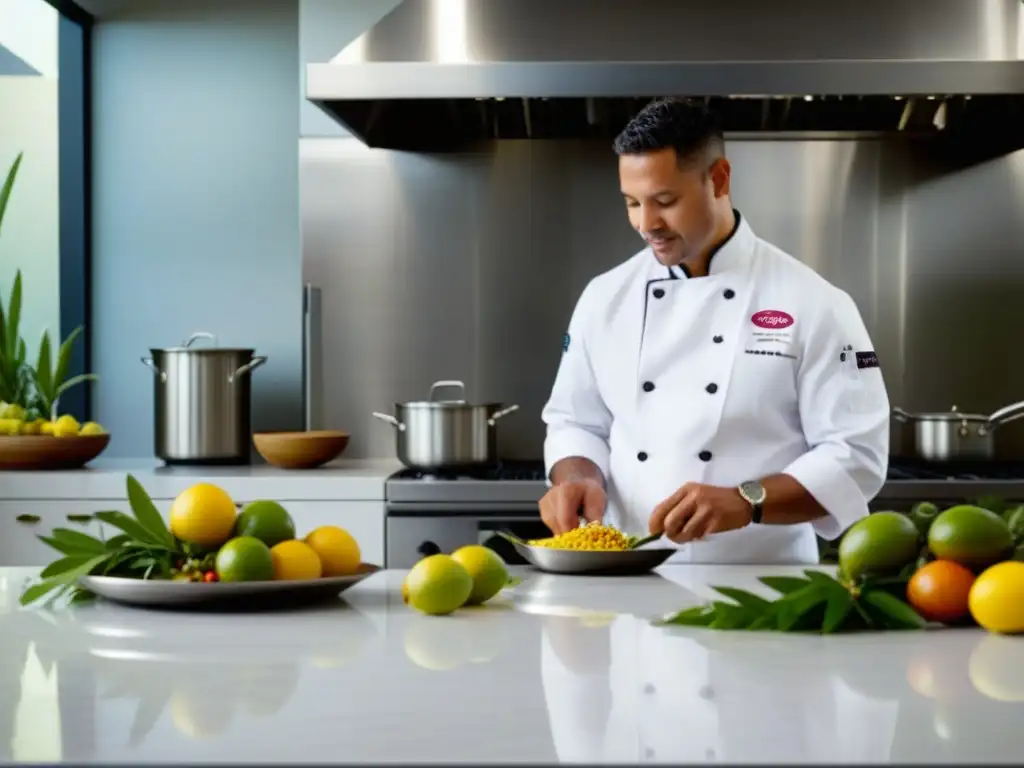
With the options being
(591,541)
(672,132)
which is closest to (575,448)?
(672,132)

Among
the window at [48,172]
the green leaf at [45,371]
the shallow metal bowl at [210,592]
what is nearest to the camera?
the shallow metal bowl at [210,592]

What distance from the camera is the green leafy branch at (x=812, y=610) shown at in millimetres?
1556

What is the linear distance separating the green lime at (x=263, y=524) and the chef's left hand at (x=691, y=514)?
0.71 meters

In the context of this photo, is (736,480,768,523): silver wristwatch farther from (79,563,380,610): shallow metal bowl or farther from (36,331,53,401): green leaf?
(36,331,53,401): green leaf

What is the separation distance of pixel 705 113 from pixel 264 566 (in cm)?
146

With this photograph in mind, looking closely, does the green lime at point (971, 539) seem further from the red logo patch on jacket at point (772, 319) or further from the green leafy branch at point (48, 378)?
the green leafy branch at point (48, 378)

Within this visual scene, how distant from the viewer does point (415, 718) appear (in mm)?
1163

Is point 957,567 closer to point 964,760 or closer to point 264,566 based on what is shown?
point 964,760

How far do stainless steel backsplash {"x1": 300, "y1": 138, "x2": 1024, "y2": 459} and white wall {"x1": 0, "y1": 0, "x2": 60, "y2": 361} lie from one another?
810 mm

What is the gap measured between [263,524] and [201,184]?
281 centimetres

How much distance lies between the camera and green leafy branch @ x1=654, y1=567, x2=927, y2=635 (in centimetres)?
156

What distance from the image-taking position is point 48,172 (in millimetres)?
4387

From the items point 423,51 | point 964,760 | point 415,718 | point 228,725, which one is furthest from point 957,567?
point 423,51

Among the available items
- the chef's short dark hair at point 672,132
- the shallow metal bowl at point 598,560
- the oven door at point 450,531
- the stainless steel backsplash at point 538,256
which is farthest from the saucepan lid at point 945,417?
the shallow metal bowl at point 598,560
